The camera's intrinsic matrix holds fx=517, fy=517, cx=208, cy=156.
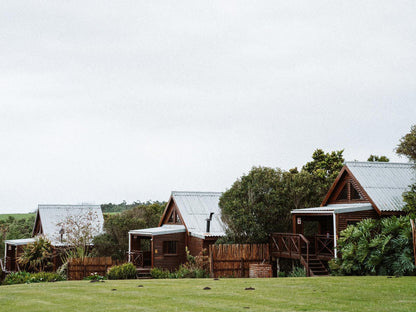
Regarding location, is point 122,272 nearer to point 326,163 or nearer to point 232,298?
point 232,298

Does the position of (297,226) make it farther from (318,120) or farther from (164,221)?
(164,221)

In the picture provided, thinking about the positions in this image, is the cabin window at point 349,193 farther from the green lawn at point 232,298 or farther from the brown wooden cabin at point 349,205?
the green lawn at point 232,298

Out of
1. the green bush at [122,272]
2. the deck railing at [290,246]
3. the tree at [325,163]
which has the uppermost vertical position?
the tree at [325,163]

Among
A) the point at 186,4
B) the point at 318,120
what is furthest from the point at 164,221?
the point at 186,4

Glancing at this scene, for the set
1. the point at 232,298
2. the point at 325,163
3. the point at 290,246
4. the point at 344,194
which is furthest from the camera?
the point at 325,163

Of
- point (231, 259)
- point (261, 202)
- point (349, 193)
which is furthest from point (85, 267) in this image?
point (349, 193)

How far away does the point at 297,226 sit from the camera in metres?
26.8

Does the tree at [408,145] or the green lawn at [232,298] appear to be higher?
the tree at [408,145]

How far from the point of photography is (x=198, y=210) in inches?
1369

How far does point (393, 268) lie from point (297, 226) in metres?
7.90

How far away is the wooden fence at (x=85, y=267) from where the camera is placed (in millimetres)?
28984

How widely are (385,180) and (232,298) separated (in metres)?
16.3

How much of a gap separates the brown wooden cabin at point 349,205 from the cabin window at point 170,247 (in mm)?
8247

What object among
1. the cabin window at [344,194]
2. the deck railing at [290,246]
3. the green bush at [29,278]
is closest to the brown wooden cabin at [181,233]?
the deck railing at [290,246]
